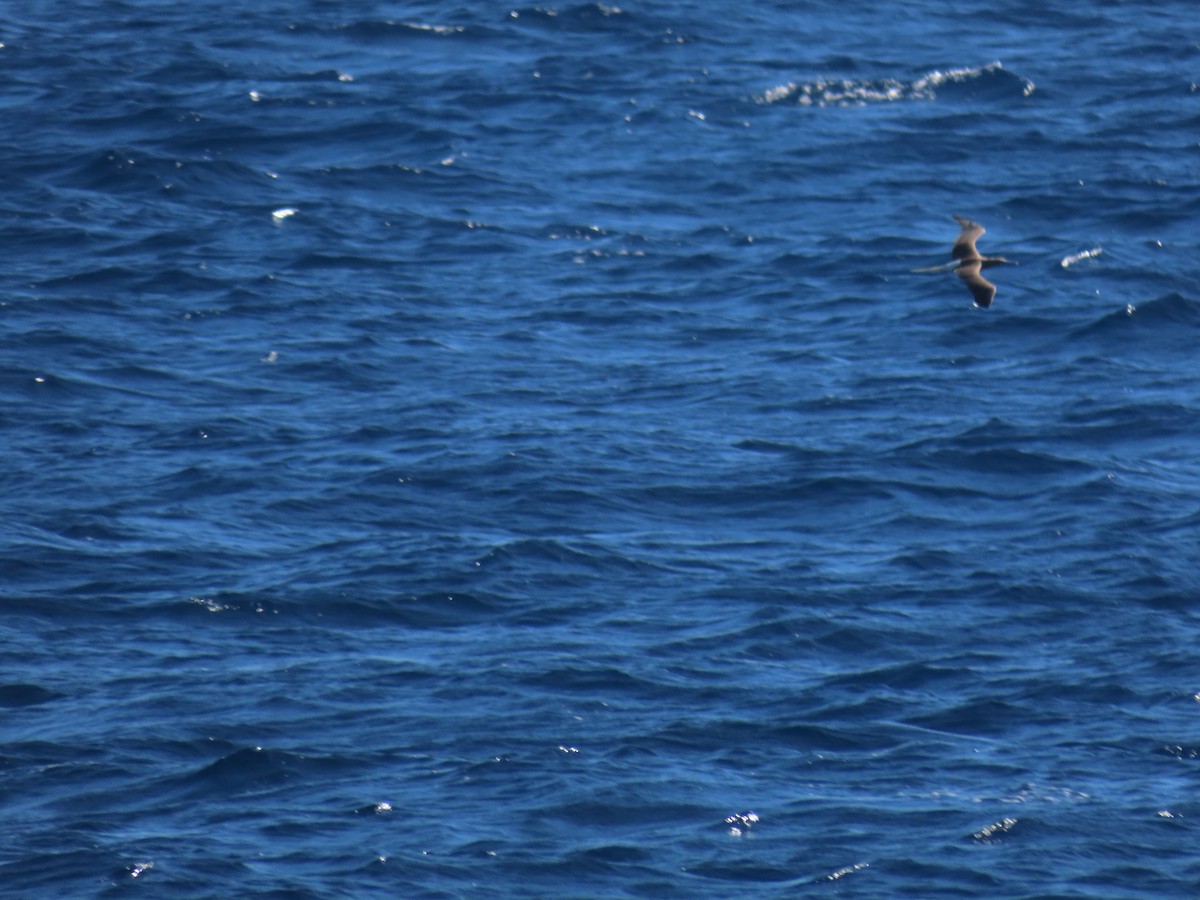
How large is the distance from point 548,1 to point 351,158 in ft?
26.9

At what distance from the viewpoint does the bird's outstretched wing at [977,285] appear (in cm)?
1938

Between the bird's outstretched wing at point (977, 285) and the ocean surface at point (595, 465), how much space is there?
3.55 m

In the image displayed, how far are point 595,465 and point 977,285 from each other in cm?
655

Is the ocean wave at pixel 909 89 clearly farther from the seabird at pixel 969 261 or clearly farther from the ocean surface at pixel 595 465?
the seabird at pixel 969 261

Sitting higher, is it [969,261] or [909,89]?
[969,261]

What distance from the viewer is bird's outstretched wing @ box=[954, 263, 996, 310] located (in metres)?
19.4

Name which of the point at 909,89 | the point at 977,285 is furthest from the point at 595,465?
the point at 909,89

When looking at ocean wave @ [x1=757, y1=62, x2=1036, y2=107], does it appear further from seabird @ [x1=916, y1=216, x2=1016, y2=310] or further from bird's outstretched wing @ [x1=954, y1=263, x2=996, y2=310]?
bird's outstretched wing @ [x1=954, y1=263, x2=996, y2=310]

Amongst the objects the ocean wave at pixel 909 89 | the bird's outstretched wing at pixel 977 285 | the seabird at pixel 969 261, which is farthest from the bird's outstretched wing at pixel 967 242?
the ocean wave at pixel 909 89

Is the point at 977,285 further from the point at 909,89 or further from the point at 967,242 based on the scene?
the point at 909,89

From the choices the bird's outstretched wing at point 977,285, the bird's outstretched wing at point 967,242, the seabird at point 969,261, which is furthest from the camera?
the bird's outstretched wing at point 967,242

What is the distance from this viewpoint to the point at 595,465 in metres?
25.2

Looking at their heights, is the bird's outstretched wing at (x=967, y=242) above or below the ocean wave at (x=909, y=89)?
above

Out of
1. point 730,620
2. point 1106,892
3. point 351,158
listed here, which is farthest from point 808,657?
point 351,158
